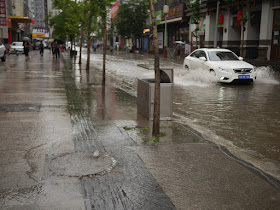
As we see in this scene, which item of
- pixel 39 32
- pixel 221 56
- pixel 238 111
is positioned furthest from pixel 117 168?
pixel 39 32

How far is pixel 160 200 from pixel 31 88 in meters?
9.00

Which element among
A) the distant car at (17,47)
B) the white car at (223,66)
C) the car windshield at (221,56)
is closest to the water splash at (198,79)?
the white car at (223,66)

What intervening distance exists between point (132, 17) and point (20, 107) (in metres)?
46.2

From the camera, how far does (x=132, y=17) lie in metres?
52.1

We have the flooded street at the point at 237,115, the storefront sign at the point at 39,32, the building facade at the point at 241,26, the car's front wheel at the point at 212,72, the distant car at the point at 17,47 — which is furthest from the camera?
the storefront sign at the point at 39,32

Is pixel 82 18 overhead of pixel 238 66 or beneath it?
overhead

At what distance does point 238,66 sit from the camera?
14016mm

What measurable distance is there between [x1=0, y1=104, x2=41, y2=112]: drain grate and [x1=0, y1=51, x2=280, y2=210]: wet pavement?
0.59 meters

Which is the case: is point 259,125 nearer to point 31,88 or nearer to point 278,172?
point 278,172

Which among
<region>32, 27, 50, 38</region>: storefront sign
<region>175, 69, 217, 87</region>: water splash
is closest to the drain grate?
<region>175, 69, 217, 87</region>: water splash

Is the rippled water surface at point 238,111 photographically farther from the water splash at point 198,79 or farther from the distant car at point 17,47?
the distant car at point 17,47

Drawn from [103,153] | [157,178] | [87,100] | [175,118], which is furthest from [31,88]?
[157,178]

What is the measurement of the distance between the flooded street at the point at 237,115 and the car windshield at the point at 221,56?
1.54 metres

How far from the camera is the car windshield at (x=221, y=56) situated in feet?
50.3
